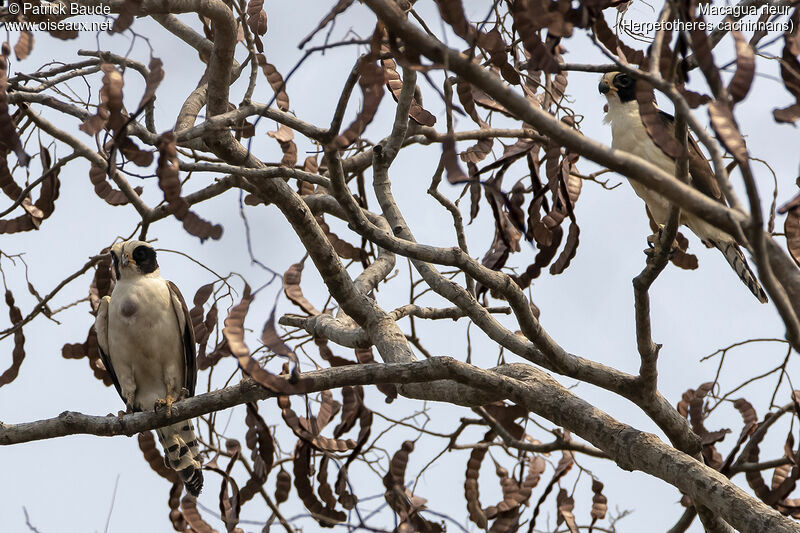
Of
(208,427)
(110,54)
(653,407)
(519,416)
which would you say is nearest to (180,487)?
(208,427)

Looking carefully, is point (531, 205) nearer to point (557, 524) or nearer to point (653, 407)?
point (653, 407)

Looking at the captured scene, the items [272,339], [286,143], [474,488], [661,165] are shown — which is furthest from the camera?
[661,165]

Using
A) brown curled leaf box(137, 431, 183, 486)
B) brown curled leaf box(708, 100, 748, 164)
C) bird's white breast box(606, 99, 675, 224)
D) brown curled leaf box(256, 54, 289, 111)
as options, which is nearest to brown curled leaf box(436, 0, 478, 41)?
brown curled leaf box(708, 100, 748, 164)

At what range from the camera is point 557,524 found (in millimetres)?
4262

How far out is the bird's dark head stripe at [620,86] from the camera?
17.4ft

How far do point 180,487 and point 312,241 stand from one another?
6.10ft

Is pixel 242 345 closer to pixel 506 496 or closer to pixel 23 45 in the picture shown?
pixel 23 45

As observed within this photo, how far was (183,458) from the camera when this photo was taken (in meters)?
5.23

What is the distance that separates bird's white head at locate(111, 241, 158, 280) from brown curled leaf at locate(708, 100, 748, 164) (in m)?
4.22

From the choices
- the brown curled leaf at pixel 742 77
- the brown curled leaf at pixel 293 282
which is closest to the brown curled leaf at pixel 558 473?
the brown curled leaf at pixel 293 282

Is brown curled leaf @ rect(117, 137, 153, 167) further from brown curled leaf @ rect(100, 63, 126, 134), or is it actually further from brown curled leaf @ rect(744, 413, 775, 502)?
brown curled leaf @ rect(744, 413, 775, 502)

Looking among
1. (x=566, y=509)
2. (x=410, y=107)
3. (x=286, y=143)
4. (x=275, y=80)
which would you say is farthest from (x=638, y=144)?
(x=275, y=80)

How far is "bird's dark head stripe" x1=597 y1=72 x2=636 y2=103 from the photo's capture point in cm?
529

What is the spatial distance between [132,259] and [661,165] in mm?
3106
